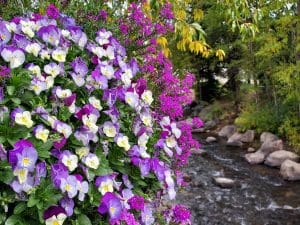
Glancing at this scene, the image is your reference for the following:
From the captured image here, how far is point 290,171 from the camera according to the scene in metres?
11.5

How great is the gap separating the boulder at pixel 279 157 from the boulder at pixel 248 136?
3.28 meters

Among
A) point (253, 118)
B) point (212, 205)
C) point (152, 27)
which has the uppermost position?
point (152, 27)

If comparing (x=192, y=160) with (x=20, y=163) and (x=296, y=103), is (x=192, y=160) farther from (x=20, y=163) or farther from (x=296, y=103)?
(x=20, y=163)

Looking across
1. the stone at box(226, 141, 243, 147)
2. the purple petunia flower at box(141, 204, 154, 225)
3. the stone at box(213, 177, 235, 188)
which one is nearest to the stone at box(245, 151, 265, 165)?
the stone at box(226, 141, 243, 147)

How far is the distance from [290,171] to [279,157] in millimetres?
1507

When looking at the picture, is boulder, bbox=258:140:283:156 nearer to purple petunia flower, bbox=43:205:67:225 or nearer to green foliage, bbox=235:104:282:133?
green foliage, bbox=235:104:282:133

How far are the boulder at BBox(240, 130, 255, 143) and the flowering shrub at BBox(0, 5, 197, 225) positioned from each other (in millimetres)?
14192

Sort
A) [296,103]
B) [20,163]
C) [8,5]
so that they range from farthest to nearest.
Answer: [296,103], [8,5], [20,163]

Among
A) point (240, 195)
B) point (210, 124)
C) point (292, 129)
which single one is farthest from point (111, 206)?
point (210, 124)

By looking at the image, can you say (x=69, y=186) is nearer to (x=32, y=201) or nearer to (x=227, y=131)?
(x=32, y=201)

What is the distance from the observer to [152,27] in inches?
A: 140

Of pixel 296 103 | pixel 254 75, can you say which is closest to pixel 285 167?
pixel 296 103

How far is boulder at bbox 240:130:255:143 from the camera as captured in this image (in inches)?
655

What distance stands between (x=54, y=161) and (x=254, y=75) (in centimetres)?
1758
